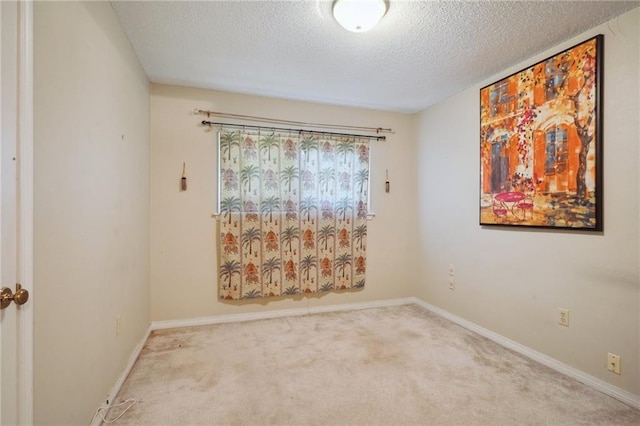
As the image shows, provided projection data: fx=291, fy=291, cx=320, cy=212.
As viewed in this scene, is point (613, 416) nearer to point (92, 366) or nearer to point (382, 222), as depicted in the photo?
point (382, 222)

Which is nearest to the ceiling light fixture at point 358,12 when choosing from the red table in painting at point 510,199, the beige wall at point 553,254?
the beige wall at point 553,254

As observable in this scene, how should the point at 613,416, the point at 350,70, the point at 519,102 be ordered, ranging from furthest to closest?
the point at 350,70 < the point at 519,102 < the point at 613,416

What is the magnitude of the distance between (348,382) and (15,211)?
6.26 feet

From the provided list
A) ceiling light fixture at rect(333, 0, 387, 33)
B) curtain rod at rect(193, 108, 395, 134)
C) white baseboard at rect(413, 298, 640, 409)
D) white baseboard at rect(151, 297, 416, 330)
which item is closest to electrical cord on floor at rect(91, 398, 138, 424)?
white baseboard at rect(151, 297, 416, 330)

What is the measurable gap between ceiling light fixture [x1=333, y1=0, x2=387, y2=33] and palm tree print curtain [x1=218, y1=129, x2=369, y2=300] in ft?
5.00

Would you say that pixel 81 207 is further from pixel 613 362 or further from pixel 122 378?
pixel 613 362

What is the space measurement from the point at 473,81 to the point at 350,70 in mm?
1195

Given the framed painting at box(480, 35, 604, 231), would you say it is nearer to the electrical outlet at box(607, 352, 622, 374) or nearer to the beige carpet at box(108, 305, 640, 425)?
the electrical outlet at box(607, 352, 622, 374)

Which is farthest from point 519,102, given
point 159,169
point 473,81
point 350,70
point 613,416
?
point 159,169

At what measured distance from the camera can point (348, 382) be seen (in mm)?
1934

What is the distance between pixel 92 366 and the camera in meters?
1.49

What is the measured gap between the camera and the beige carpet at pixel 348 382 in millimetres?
1626

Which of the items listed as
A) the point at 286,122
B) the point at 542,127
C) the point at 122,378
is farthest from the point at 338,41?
the point at 122,378

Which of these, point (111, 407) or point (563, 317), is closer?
point (111, 407)
